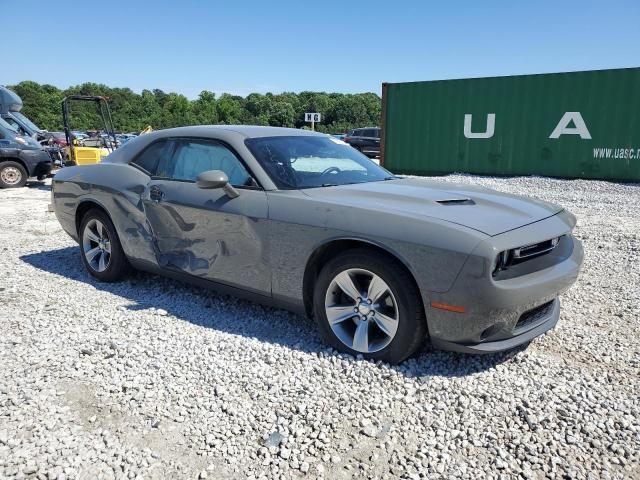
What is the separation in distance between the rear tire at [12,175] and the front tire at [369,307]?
12.4 meters

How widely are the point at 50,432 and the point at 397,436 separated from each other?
165 cm

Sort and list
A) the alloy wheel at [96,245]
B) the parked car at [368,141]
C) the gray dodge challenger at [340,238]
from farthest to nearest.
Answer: the parked car at [368,141] → the alloy wheel at [96,245] → the gray dodge challenger at [340,238]

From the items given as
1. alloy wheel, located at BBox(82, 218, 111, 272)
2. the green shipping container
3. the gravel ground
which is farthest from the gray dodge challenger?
the green shipping container

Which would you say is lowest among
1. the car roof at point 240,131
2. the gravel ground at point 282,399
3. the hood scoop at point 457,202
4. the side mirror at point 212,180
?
the gravel ground at point 282,399

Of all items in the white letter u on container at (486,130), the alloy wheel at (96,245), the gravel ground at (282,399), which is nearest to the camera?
the gravel ground at (282,399)

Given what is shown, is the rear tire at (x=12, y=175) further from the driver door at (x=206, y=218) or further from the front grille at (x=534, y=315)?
the front grille at (x=534, y=315)

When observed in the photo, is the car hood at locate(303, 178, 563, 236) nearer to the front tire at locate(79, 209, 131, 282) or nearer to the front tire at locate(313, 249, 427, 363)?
the front tire at locate(313, 249, 427, 363)

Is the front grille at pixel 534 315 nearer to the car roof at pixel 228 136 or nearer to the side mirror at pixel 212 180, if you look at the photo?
the car roof at pixel 228 136

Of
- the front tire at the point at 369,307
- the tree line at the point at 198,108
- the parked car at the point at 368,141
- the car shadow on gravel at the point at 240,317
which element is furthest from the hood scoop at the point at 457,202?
the tree line at the point at 198,108

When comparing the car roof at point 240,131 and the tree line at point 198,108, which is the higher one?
the tree line at point 198,108

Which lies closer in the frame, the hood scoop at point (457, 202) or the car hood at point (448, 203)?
the car hood at point (448, 203)

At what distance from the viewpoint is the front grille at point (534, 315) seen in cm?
286

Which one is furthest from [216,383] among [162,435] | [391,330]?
[391,330]

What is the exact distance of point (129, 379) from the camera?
285 cm
